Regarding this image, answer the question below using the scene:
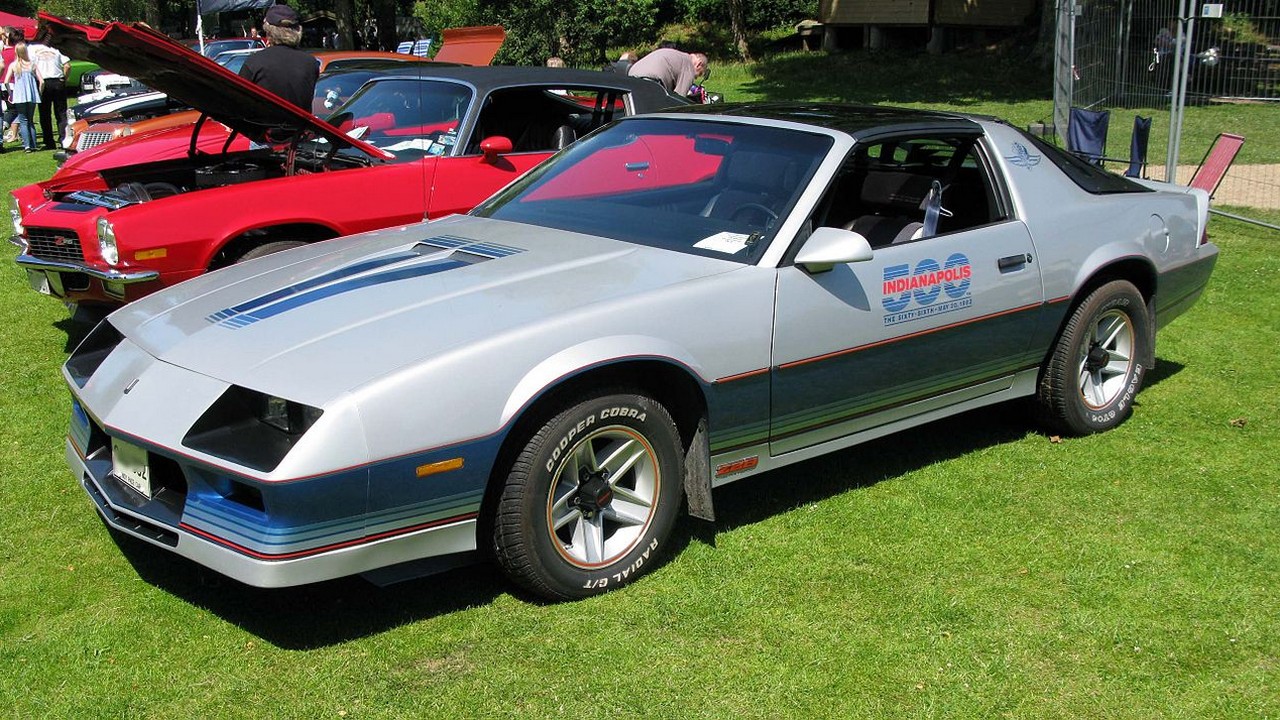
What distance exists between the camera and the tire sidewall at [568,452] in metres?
3.52

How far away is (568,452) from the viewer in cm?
358

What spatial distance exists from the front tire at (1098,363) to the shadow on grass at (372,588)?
0.84 metres

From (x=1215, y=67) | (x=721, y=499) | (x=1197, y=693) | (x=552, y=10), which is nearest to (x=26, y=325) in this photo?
(x=721, y=499)

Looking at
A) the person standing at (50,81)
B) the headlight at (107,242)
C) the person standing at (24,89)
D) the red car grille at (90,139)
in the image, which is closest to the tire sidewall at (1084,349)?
the headlight at (107,242)

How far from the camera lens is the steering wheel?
14.0 feet

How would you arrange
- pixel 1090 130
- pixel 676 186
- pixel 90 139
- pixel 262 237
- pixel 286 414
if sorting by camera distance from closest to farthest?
pixel 286 414, pixel 676 186, pixel 262 237, pixel 1090 130, pixel 90 139

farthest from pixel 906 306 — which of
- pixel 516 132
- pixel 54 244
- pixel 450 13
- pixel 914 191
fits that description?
pixel 450 13

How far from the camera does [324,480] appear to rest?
3.12 metres

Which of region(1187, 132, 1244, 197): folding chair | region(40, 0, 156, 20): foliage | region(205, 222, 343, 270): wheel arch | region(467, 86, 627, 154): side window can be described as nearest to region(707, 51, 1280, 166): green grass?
region(1187, 132, 1244, 197): folding chair

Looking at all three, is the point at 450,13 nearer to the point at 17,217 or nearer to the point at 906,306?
the point at 17,217

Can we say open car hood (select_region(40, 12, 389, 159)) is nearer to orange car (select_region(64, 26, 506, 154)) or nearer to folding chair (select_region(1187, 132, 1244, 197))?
orange car (select_region(64, 26, 506, 154))

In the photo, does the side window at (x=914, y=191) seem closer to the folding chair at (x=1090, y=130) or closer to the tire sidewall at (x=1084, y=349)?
the tire sidewall at (x=1084, y=349)

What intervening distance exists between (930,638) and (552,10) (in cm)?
2580

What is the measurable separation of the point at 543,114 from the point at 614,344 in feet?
13.7
